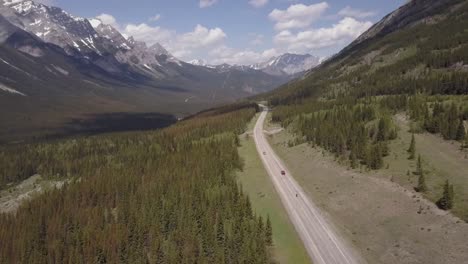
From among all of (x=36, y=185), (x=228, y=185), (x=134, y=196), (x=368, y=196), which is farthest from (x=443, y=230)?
(x=36, y=185)

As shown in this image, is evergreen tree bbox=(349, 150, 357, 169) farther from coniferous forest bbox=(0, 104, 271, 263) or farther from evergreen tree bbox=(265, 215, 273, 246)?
evergreen tree bbox=(265, 215, 273, 246)

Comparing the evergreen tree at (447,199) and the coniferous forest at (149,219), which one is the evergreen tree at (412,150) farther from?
the coniferous forest at (149,219)

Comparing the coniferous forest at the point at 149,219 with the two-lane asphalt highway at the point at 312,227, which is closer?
the two-lane asphalt highway at the point at 312,227

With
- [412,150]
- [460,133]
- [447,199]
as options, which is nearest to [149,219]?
[447,199]

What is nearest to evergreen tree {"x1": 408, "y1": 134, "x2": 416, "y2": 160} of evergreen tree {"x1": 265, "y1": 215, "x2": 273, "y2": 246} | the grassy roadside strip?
the grassy roadside strip

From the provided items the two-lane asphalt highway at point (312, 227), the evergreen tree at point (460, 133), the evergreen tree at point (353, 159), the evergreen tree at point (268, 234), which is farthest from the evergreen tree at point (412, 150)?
the evergreen tree at point (268, 234)
